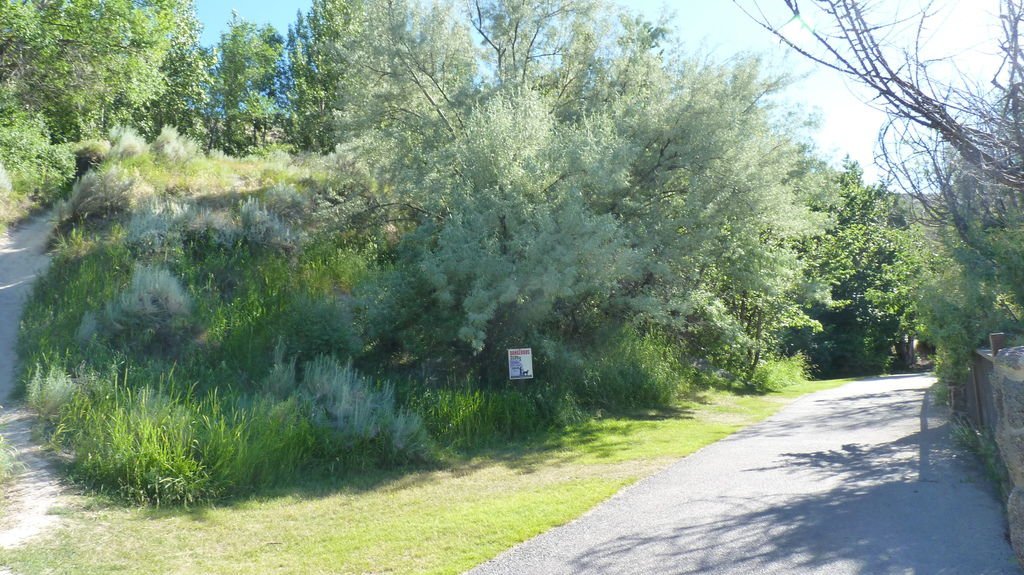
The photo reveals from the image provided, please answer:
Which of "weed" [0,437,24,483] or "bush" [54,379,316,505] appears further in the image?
"bush" [54,379,316,505]

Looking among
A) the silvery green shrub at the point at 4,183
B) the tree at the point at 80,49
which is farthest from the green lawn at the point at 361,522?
the tree at the point at 80,49

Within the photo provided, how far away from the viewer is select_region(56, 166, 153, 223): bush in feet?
58.5

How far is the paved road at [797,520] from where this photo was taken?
5.48m

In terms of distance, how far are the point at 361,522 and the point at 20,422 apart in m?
5.24

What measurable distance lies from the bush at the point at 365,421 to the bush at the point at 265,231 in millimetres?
6998

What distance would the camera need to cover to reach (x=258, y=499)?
873 centimetres

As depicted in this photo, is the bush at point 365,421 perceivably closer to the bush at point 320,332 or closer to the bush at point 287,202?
the bush at point 320,332

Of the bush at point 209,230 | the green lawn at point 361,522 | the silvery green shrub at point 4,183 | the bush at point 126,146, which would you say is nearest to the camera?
the green lawn at point 361,522

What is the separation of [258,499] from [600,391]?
8238mm

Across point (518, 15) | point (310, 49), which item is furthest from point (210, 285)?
point (310, 49)

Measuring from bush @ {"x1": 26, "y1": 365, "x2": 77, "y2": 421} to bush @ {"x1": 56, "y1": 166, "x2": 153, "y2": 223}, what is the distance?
341 inches

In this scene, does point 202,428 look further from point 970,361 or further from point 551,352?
point 970,361

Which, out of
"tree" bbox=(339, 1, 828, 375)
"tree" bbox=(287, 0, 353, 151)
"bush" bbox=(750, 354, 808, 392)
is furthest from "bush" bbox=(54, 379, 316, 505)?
"tree" bbox=(287, 0, 353, 151)

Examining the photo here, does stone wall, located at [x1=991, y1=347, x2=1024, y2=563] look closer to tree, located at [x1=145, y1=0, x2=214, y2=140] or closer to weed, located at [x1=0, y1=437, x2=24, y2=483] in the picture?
weed, located at [x1=0, y1=437, x2=24, y2=483]
